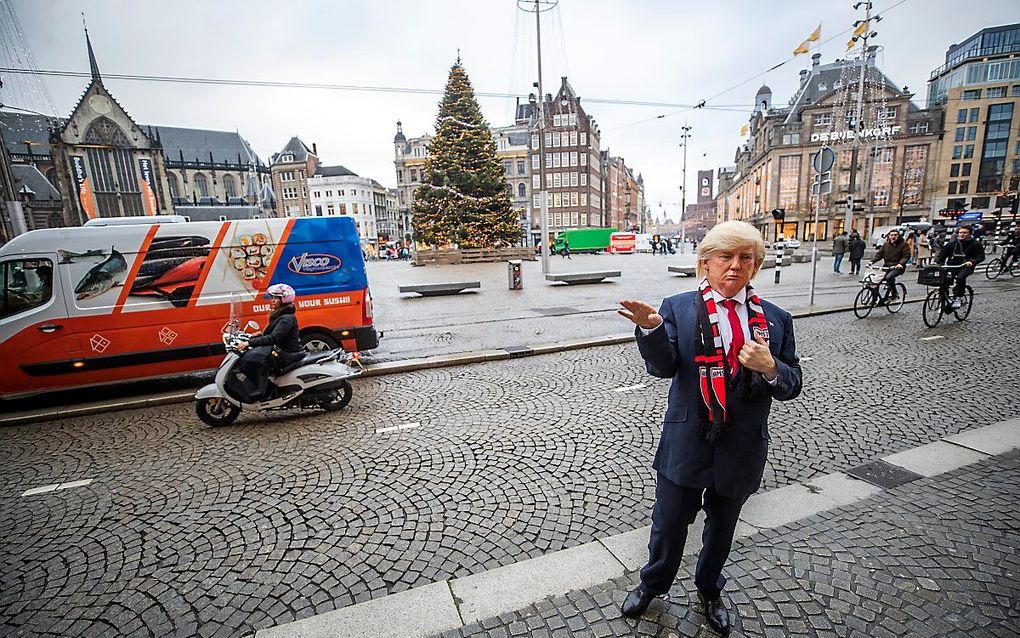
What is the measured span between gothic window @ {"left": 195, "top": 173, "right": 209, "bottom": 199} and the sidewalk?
97.1m

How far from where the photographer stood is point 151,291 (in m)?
6.50

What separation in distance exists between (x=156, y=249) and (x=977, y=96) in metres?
93.6

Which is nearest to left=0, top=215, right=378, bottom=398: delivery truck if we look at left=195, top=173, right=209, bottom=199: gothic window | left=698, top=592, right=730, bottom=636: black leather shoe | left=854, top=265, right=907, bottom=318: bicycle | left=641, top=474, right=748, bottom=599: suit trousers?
left=641, top=474, right=748, bottom=599: suit trousers

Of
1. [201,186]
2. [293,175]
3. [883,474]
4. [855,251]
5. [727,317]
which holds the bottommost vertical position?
[883,474]

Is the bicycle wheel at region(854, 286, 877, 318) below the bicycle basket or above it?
below

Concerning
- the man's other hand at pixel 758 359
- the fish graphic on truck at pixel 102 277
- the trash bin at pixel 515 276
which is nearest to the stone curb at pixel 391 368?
the fish graphic on truck at pixel 102 277

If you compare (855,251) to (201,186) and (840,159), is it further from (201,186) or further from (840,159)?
(201,186)

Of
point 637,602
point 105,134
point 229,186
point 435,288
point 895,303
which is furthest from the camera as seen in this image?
point 229,186

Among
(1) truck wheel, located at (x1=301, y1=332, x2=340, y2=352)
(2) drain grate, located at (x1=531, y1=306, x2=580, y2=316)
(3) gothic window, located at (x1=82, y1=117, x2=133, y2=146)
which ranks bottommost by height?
(2) drain grate, located at (x1=531, y1=306, x2=580, y2=316)

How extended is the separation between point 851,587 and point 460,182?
3513cm

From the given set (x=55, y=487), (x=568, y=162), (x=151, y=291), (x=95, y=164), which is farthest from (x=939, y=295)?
(x=95, y=164)

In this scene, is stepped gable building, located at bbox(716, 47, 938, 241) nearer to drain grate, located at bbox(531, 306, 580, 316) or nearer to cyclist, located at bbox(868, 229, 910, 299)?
cyclist, located at bbox(868, 229, 910, 299)

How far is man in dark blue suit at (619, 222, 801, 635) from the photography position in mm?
1888

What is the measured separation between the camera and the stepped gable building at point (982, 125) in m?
59.4
